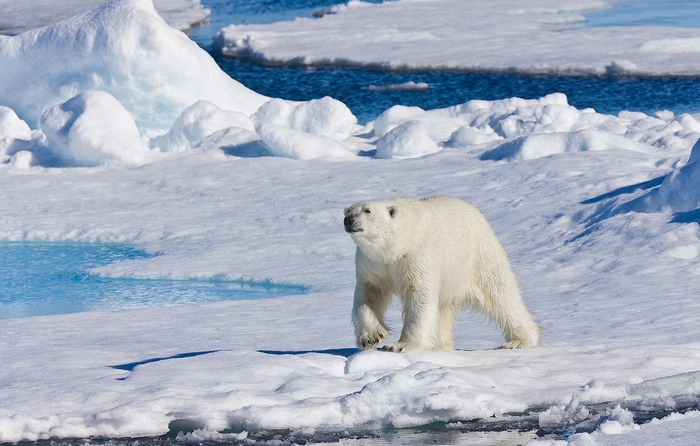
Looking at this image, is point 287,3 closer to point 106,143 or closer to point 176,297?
point 106,143

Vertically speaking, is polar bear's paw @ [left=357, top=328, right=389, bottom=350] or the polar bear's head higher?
the polar bear's head

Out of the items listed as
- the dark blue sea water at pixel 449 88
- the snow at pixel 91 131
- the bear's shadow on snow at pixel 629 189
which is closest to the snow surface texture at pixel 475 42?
the dark blue sea water at pixel 449 88

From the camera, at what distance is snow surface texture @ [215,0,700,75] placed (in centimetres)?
2019

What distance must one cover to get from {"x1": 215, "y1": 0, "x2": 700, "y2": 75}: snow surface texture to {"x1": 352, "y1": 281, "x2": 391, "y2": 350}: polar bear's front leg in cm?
1566

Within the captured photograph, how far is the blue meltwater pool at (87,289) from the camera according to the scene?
25.4ft

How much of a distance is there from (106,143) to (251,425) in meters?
8.65

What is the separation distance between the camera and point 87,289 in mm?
8164

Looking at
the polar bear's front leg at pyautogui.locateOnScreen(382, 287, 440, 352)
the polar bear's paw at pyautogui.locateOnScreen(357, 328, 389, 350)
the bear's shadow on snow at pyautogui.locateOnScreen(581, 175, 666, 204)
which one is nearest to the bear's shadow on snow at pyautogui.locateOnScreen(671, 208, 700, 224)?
the bear's shadow on snow at pyautogui.locateOnScreen(581, 175, 666, 204)

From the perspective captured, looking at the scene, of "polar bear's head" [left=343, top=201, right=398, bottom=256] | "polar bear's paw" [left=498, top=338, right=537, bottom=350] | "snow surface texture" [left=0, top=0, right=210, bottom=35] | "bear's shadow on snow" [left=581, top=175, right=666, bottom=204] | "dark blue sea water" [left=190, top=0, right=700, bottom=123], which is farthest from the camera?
"snow surface texture" [left=0, top=0, right=210, bottom=35]

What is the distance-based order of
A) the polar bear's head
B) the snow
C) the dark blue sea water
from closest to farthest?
1. the polar bear's head
2. the snow
3. the dark blue sea water

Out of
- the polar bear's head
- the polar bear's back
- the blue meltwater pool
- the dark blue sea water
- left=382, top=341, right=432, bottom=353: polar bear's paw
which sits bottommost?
the blue meltwater pool

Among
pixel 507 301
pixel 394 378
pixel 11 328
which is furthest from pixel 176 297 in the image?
pixel 394 378

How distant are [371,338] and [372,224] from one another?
53cm

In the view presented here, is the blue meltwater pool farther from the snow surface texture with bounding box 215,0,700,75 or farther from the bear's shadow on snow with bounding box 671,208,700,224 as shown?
the snow surface texture with bounding box 215,0,700,75
